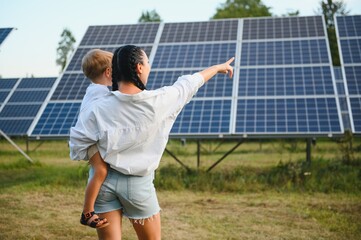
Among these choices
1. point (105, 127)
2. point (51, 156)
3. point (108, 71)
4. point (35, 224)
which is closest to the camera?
point (105, 127)

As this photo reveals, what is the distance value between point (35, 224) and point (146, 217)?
412cm

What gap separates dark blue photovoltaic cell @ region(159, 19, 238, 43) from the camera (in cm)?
1277

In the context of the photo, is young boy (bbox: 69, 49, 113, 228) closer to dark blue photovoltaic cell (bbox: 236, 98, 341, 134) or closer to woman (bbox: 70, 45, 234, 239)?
woman (bbox: 70, 45, 234, 239)

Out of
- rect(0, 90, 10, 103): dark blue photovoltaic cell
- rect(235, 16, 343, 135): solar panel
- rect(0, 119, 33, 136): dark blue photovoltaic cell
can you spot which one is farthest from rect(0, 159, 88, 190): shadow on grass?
rect(0, 90, 10, 103): dark blue photovoltaic cell

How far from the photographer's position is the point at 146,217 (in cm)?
315

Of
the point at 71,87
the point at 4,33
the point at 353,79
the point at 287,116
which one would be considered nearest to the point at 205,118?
the point at 287,116

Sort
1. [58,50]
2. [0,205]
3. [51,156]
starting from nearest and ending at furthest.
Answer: [0,205] < [51,156] < [58,50]

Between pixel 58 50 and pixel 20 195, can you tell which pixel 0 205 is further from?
pixel 58 50

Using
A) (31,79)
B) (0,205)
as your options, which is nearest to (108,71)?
(0,205)

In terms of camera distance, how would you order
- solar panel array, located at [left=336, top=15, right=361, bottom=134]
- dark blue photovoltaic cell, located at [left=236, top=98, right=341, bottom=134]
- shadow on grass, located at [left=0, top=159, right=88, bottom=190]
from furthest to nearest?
solar panel array, located at [left=336, top=15, right=361, bottom=134] < shadow on grass, located at [left=0, top=159, right=88, bottom=190] < dark blue photovoltaic cell, located at [left=236, top=98, right=341, bottom=134]

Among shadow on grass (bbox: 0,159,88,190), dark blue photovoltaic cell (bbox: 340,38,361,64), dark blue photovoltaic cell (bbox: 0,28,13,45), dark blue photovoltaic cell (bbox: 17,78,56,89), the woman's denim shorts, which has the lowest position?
dark blue photovoltaic cell (bbox: 17,78,56,89)

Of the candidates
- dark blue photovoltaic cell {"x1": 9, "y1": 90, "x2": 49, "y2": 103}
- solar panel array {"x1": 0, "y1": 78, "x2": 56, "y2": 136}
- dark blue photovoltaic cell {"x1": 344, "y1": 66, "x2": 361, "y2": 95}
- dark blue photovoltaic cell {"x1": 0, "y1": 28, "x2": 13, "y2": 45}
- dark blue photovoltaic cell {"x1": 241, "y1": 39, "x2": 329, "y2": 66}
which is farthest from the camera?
dark blue photovoltaic cell {"x1": 9, "y1": 90, "x2": 49, "y2": 103}

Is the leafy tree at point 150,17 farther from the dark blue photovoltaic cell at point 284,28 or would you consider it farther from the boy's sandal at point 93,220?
the boy's sandal at point 93,220

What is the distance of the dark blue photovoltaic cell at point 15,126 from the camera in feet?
56.1
